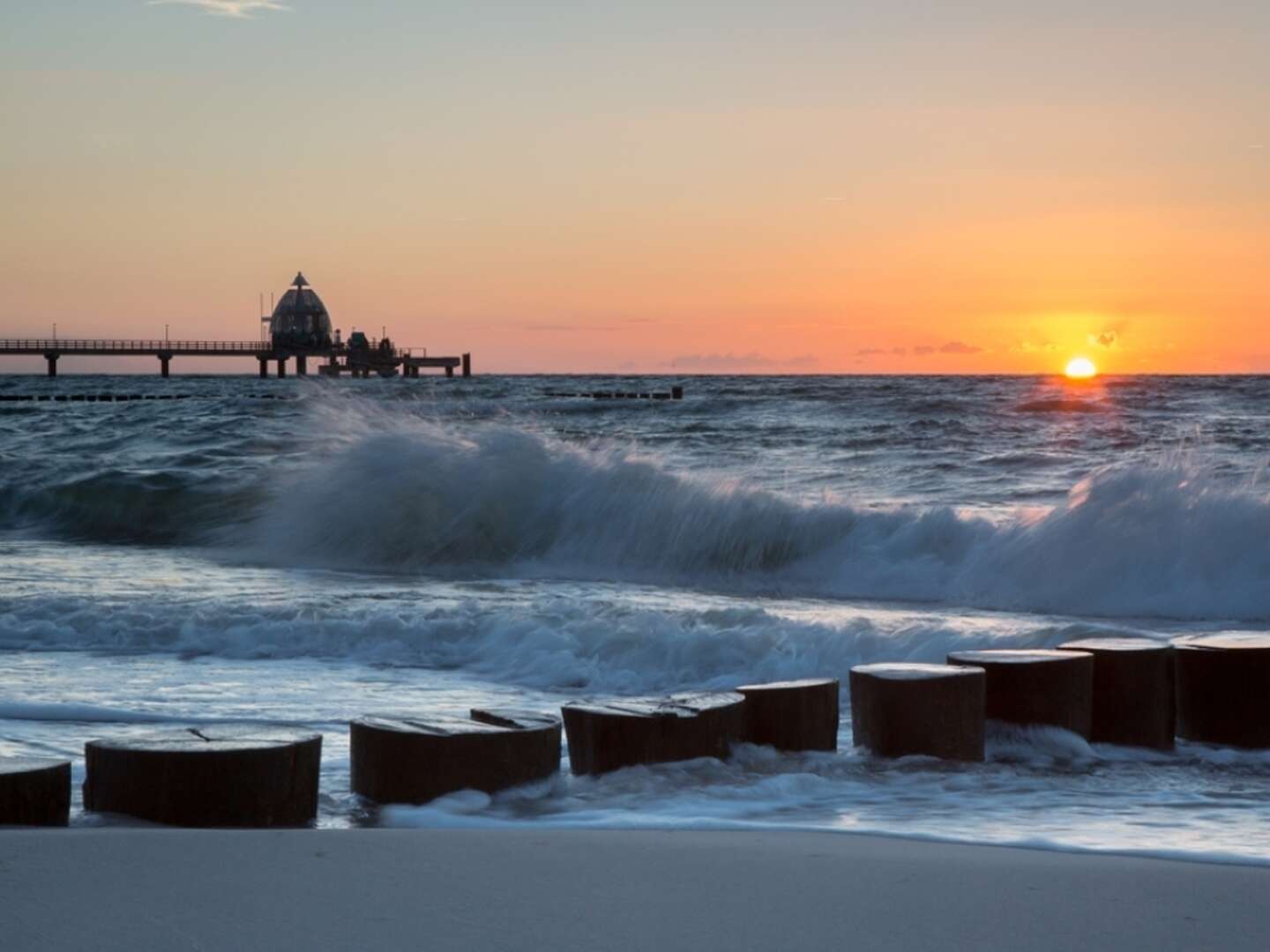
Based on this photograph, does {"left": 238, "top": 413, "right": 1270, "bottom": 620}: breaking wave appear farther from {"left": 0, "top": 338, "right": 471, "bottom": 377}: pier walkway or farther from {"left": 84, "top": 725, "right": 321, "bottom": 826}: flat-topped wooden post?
{"left": 0, "top": 338, "right": 471, "bottom": 377}: pier walkway

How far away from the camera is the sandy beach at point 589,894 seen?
Result: 7.09ft

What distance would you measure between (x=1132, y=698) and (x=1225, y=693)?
0.26 m

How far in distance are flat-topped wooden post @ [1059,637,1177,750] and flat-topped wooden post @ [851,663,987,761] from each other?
1.54ft

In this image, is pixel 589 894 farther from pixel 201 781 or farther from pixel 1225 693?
pixel 1225 693

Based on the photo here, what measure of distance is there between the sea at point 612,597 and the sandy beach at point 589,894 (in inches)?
11.7

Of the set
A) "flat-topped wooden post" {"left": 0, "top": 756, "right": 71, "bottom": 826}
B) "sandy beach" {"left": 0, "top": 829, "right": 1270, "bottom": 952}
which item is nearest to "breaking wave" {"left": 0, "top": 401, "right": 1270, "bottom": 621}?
"sandy beach" {"left": 0, "top": 829, "right": 1270, "bottom": 952}

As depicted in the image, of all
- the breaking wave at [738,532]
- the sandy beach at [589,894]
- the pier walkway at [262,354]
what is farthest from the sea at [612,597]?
the pier walkway at [262,354]

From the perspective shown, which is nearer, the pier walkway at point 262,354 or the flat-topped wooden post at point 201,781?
the flat-topped wooden post at point 201,781

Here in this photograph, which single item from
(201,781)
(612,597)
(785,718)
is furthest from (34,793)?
(612,597)

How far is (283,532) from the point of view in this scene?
11852 millimetres

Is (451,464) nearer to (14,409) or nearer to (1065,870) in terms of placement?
(1065,870)

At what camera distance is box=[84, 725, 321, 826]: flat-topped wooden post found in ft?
9.40

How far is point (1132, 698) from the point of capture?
13.1ft

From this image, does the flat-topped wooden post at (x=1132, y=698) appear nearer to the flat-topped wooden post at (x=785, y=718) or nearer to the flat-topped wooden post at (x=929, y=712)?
the flat-topped wooden post at (x=929, y=712)
